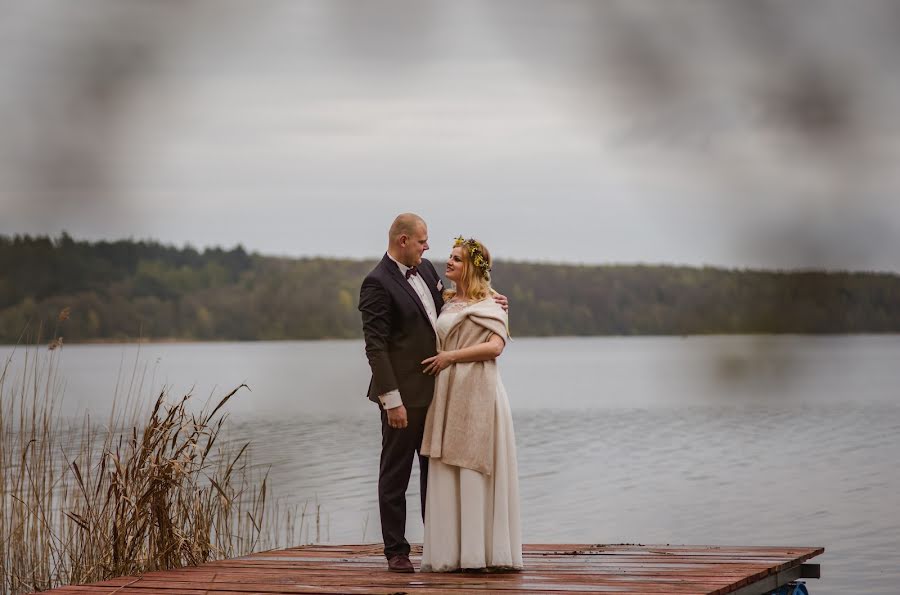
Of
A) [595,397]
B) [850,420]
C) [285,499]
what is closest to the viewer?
[285,499]

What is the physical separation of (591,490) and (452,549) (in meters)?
10.9

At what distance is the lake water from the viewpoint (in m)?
10.9

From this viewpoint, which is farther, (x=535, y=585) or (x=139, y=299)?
(x=139, y=299)

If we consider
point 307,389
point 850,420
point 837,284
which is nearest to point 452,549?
point 837,284

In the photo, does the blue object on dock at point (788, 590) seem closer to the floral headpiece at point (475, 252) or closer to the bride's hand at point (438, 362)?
the bride's hand at point (438, 362)

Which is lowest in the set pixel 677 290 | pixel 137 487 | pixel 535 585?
pixel 535 585

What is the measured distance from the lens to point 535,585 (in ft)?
16.1

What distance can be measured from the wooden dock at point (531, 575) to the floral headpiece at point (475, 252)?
1323 mm

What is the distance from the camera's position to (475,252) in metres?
5.14

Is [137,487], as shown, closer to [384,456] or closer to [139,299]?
[384,456]

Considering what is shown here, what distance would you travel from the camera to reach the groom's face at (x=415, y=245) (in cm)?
514

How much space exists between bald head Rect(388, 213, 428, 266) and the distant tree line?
1.12 m

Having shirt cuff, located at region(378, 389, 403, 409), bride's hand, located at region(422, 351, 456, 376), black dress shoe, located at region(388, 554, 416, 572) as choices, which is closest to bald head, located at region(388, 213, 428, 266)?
bride's hand, located at region(422, 351, 456, 376)

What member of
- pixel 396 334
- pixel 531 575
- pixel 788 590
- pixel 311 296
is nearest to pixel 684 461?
pixel 788 590
